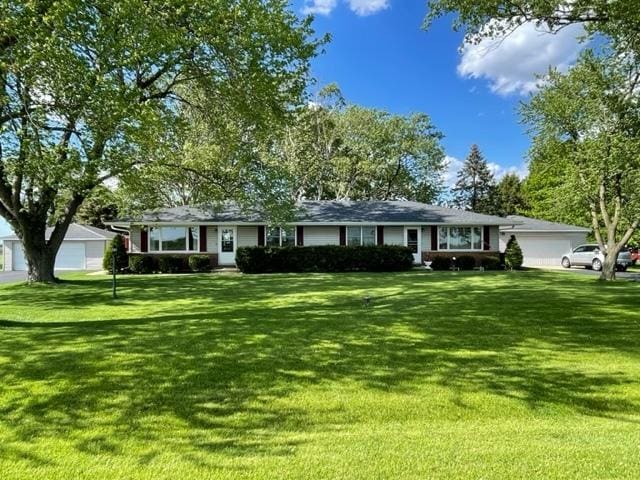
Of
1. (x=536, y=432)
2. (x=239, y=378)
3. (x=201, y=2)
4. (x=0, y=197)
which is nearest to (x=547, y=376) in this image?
(x=536, y=432)

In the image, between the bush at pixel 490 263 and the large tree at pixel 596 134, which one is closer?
the large tree at pixel 596 134

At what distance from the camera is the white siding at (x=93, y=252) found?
1255 inches

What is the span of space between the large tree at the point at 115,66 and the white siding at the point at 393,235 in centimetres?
1359

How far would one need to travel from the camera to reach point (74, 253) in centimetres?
3184

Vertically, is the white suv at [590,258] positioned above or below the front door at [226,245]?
below

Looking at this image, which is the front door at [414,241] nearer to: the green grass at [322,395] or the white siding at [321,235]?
the white siding at [321,235]

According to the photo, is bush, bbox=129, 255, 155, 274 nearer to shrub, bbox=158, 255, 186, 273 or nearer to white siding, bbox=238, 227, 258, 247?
shrub, bbox=158, 255, 186, 273

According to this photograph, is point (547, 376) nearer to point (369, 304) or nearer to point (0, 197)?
point (369, 304)

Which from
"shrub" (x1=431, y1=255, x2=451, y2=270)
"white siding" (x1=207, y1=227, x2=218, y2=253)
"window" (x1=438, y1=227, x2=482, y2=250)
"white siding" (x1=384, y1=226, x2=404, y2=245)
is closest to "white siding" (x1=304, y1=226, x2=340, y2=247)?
"white siding" (x1=384, y1=226, x2=404, y2=245)

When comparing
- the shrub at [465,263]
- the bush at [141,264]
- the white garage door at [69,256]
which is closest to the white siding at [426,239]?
the shrub at [465,263]

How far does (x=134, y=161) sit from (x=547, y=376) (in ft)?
47.8

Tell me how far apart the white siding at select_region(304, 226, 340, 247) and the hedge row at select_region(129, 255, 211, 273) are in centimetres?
531

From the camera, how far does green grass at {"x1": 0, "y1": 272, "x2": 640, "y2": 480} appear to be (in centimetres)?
346

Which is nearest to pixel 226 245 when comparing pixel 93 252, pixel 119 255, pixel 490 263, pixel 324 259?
pixel 119 255
